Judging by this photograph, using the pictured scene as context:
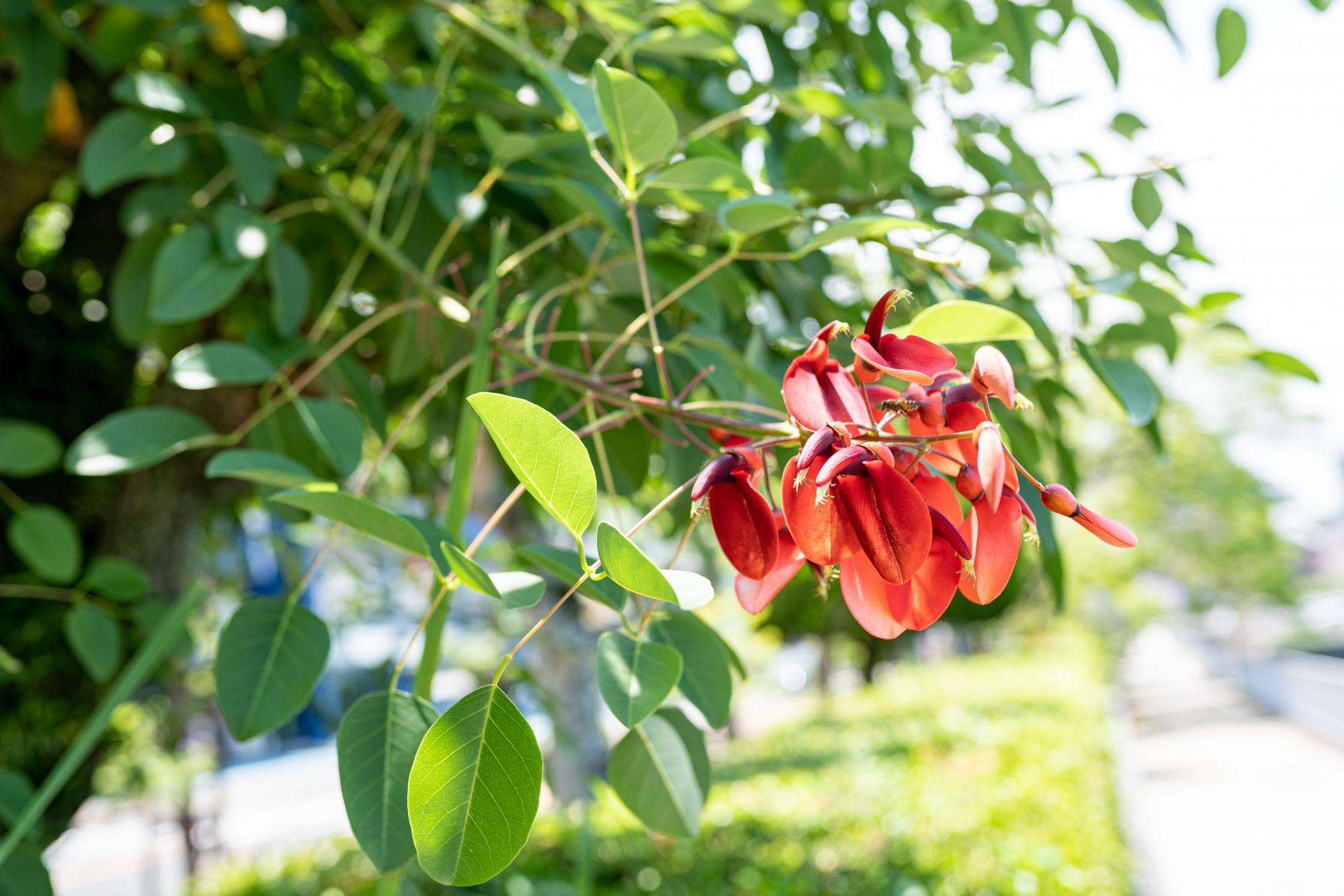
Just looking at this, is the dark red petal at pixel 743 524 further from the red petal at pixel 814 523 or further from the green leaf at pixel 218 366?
the green leaf at pixel 218 366

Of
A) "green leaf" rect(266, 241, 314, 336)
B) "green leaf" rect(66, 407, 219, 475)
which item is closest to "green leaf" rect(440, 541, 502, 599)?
"green leaf" rect(66, 407, 219, 475)

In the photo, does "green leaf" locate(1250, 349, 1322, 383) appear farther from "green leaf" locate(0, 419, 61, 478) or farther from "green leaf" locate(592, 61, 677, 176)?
"green leaf" locate(0, 419, 61, 478)

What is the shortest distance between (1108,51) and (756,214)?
759 millimetres

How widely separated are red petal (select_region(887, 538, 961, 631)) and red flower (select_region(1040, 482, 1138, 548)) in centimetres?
4

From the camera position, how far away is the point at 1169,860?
544 cm

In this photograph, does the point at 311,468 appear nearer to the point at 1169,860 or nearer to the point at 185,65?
the point at 185,65

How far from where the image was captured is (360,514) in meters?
0.43

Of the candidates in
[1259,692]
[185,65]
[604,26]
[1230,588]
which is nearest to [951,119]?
[604,26]

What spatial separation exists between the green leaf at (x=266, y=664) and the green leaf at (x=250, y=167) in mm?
499

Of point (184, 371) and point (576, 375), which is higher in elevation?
point (576, 375)

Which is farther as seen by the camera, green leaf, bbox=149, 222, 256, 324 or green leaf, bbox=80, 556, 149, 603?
green leaf, bbox=80, 556, 149, 603

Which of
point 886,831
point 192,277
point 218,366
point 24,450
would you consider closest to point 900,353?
point 218,366

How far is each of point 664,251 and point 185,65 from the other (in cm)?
95

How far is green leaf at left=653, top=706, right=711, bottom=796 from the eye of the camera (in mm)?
605
